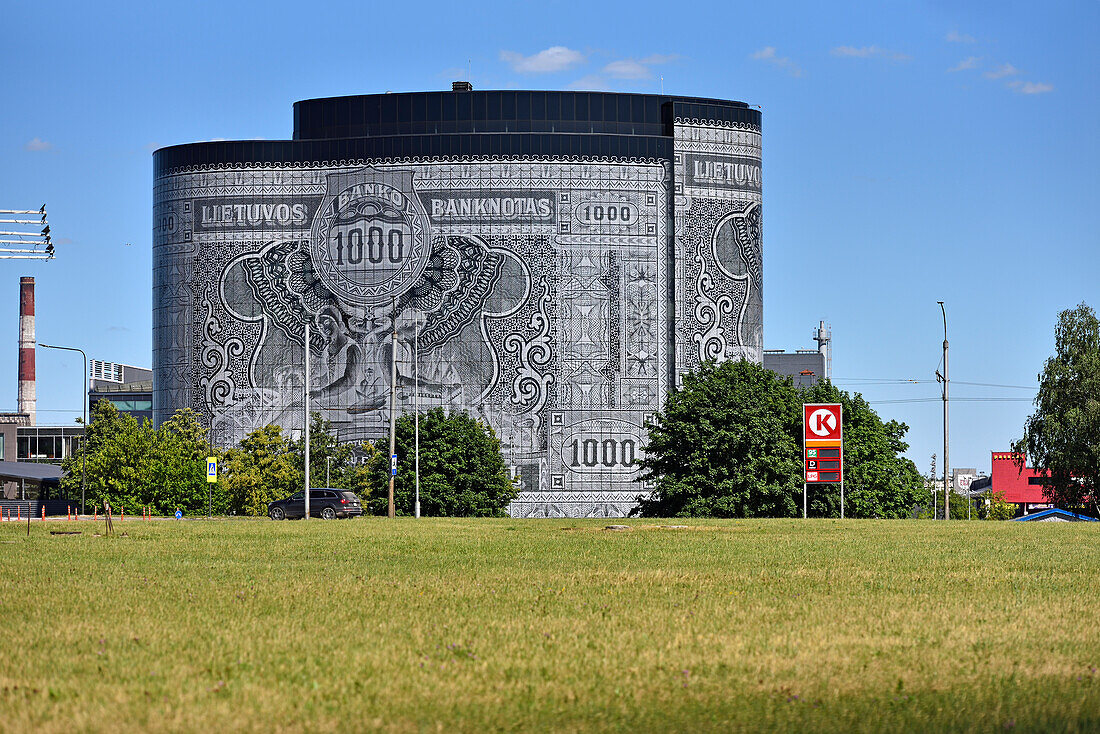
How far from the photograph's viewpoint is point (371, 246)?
337ft

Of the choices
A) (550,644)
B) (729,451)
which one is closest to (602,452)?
(729,451)

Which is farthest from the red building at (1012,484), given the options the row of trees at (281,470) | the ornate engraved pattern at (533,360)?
the row of trees at (281,470)

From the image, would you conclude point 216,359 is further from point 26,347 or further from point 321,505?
point 321,505

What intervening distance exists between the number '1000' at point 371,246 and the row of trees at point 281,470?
12332 mm

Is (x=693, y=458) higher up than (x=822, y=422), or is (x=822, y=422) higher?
(x=822, y=422)

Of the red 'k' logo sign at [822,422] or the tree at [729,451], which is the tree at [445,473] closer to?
the tree at [729,451]

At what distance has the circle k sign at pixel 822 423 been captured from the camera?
195 ft

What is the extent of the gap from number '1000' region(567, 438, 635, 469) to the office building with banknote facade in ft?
0.46

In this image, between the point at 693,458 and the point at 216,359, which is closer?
the point at 693,458

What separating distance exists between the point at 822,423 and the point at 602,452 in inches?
1620

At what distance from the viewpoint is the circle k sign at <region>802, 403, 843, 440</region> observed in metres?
59.5

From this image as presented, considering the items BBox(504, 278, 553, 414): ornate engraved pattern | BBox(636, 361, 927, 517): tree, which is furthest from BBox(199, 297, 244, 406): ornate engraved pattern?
BBox(636, 361, 927, 517): tree

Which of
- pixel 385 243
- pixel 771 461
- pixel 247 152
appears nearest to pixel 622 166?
pixel 385 243

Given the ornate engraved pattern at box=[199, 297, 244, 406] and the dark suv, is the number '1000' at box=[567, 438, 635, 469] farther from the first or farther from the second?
the dark suv
